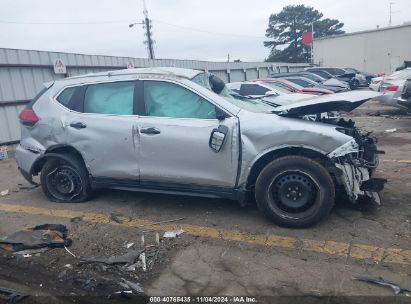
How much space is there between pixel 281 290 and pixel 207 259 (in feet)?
2.67

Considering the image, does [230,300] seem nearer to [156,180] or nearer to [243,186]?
[243,186]

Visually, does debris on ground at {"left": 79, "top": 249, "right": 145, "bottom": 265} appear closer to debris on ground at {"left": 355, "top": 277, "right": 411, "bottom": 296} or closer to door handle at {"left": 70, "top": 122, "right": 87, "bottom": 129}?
door handle at {"left": 70, "top": 122, "right": 87, "bottom": 129}

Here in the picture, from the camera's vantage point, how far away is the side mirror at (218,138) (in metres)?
4.23

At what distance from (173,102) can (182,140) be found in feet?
1.68

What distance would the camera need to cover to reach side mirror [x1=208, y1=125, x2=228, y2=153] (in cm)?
423

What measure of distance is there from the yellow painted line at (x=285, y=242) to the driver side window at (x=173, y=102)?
4.16 ft

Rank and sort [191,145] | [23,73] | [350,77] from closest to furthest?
[191,145] < [23,73] < [350,77]

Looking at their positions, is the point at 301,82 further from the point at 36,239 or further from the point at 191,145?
the point at 36,239

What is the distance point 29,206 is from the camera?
5.41 metres

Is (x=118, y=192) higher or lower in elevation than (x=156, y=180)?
lower

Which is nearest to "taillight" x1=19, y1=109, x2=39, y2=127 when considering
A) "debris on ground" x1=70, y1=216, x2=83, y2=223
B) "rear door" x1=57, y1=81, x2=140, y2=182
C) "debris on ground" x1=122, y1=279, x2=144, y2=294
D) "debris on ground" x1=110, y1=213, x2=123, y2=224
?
"rear door" x1=57, y1=81, x2=140, y2=182

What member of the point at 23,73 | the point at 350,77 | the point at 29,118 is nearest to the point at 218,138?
the point at 29,118

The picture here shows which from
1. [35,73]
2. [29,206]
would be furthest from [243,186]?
[35,73]

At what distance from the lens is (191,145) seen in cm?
Answer: 439
